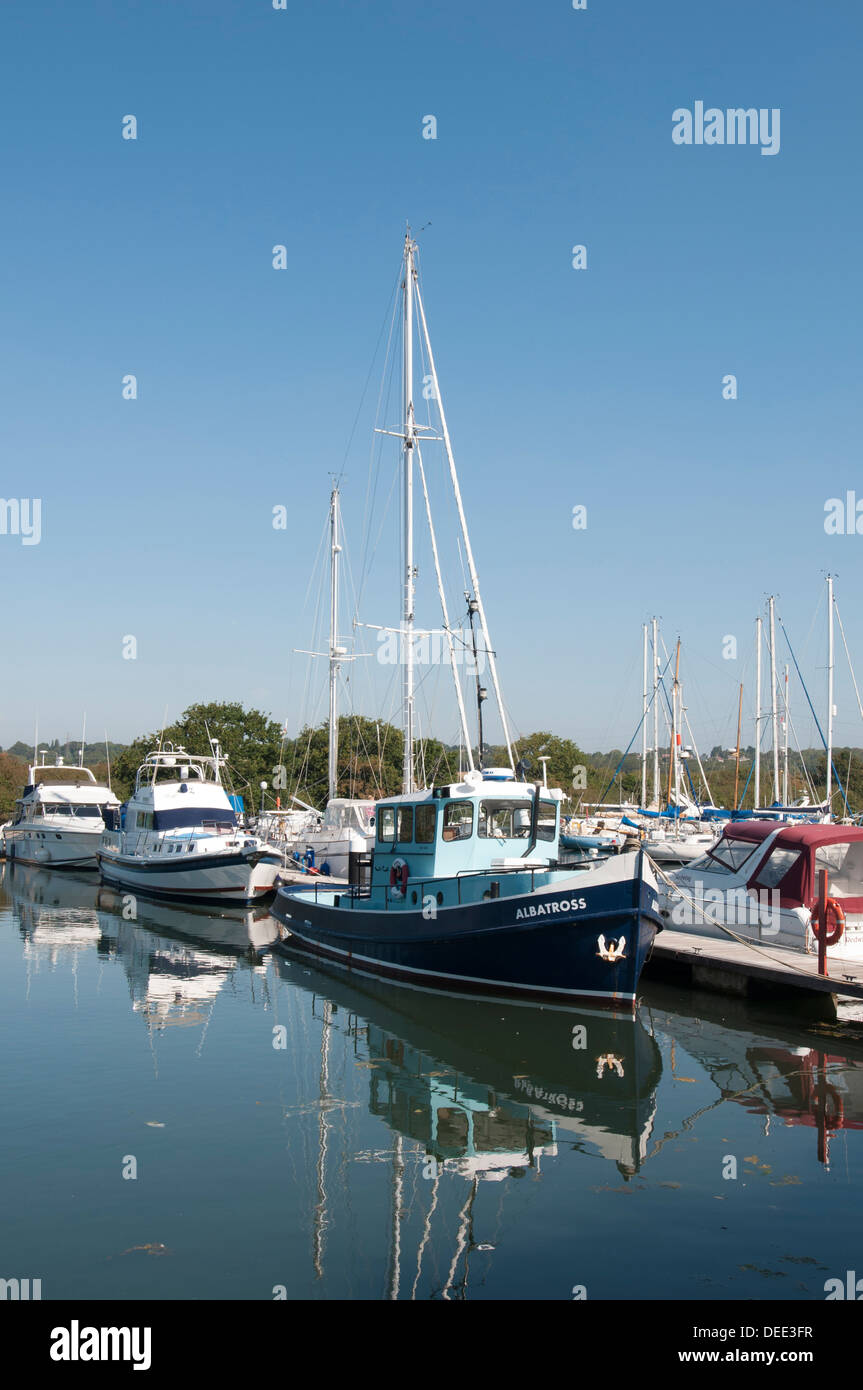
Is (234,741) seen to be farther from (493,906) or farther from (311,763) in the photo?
(493,906)

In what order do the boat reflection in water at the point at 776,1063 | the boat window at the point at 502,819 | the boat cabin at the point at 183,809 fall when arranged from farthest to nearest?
the boat cabin at the point at 183,809
the boat window at the point at 502,819
the boat reflection in water at the point at 776,1063

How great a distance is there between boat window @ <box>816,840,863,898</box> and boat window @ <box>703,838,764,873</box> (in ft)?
4.85

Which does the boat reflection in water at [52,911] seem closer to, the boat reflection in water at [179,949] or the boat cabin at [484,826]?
the boat reflection in water at [179,949]

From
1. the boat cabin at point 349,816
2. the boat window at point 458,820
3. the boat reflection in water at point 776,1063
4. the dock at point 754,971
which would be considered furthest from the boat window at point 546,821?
the boat cabin at point 349,816

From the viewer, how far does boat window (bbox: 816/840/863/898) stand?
20141mm

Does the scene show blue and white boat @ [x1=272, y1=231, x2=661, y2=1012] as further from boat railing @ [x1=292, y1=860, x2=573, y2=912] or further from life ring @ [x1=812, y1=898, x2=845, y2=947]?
life ring @ [x1=812, y1=898, x2=845, y2=947]

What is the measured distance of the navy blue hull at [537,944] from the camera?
17266 mm

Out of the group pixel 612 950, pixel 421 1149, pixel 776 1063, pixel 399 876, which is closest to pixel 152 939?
pixel 399 876

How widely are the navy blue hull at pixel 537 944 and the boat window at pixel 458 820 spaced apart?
1702 millimetres

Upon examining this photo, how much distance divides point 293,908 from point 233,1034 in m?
9.08

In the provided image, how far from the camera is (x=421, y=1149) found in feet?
39.2

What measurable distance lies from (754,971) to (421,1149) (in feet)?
27.0

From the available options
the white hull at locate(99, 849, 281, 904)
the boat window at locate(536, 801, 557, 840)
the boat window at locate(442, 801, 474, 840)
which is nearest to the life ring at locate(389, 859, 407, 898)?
the boat window at locate(442, 801, 474, 840)
